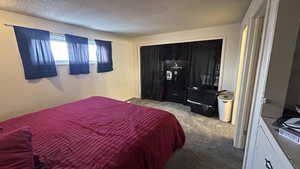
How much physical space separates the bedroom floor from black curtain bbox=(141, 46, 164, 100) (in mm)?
1548

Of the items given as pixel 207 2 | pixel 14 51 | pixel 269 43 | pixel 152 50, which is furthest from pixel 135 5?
pixel 152 50

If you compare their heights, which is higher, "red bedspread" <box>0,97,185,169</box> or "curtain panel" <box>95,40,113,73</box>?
"curtain panel" <box>95,40,113,73</box>

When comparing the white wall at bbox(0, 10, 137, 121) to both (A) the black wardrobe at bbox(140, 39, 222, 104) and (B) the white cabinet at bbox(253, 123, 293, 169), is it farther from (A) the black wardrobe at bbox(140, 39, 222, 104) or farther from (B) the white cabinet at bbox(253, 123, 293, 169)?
(B) the white cabinet at bbox(253, 123, 293, 169)

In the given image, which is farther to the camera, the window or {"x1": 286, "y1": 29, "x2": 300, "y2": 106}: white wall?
the window

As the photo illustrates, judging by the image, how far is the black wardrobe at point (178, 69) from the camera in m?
3.28

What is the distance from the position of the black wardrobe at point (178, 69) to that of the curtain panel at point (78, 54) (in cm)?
192

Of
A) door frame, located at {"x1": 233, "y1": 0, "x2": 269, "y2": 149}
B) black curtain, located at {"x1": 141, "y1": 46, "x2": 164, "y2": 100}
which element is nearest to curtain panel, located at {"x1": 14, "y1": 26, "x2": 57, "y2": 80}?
black curtain, located at {"x1": 141, "y1": 46, "x2": 164, "y2": 100}

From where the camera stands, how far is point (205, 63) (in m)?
3.37

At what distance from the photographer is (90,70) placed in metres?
3.15

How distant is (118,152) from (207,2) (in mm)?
2145

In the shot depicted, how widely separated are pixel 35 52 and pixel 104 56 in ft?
4.94

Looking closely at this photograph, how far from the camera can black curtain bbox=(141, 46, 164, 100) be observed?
4074mm

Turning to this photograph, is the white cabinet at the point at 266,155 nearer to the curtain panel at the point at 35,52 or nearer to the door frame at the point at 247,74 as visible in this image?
the door frame at the point at 247,74

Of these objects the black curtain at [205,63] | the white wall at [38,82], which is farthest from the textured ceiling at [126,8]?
the black curtain at [205,63]
